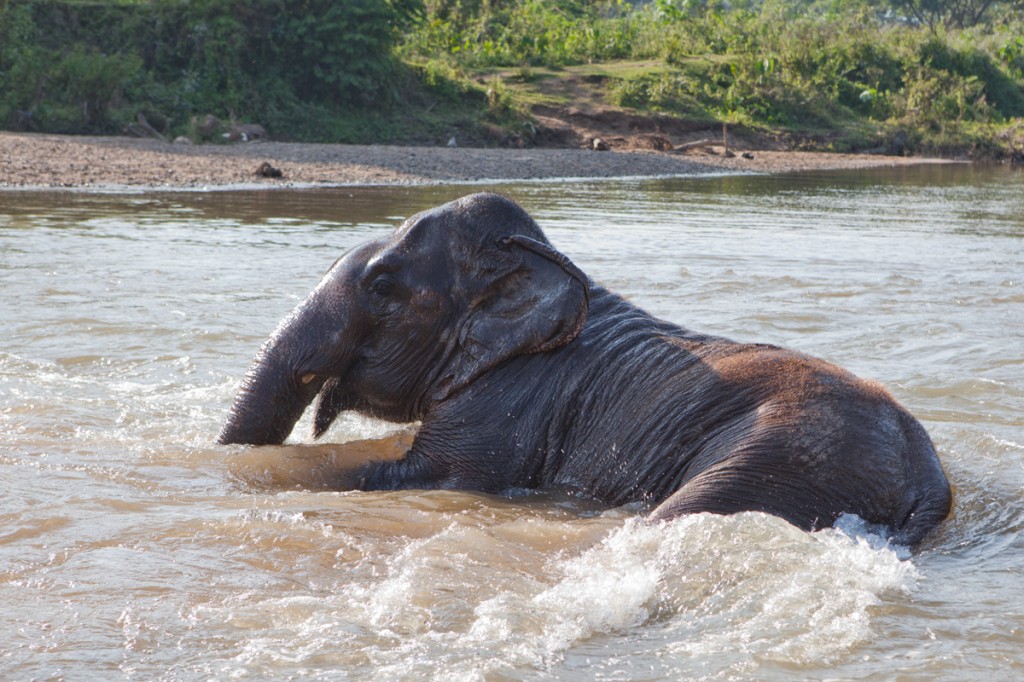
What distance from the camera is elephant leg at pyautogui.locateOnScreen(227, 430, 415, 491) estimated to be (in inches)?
235

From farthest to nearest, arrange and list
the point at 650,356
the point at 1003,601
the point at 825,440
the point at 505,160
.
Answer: the point at 505,160
the point at 650,356
the point at 825,440
the point at 1003,601

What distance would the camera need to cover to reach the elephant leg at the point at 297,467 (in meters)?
5.96

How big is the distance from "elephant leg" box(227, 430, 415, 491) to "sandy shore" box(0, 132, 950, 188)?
1680 centimetres

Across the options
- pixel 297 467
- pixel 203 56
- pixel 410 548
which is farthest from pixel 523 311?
pixel 203 56

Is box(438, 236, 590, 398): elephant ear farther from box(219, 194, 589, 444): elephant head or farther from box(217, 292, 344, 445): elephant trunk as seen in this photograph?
box(217, 292, 344, 445): elephant trunk

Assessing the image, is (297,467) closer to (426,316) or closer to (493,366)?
(426,316)

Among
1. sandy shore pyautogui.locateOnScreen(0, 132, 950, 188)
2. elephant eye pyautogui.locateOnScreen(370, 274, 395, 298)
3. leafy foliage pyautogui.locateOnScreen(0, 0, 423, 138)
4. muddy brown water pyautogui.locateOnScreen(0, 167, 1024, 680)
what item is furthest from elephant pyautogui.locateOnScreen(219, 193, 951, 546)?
leafy foliage pyautogui.locateOnScreen(0, 0, 423, 138)

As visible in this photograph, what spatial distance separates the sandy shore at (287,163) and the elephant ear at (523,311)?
1745 centimetres

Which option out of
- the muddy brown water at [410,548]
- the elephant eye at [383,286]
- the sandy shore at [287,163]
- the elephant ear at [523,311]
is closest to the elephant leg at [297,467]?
the muddy brown water at [410,548]

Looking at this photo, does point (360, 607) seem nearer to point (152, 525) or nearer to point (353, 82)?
point (152, 525)

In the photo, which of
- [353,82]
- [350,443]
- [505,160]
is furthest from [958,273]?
[353,82]

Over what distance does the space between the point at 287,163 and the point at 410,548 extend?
938 inches

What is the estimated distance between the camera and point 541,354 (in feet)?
19.4

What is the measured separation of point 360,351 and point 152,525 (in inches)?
54.2
